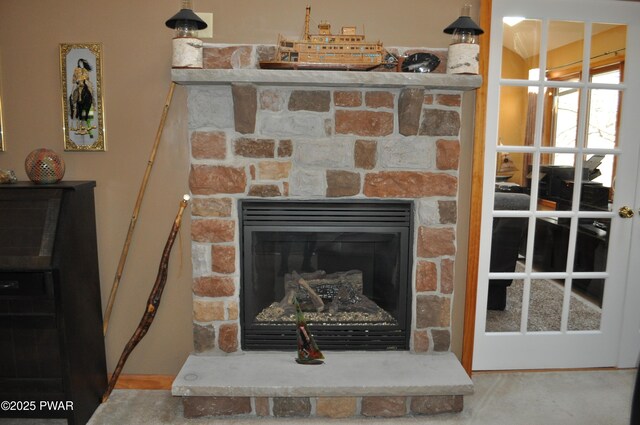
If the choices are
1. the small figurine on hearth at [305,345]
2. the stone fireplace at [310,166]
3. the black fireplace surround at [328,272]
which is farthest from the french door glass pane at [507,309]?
the small figurine on hearth at [305,345]

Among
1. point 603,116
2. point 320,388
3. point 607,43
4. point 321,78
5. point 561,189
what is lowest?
point 320,388

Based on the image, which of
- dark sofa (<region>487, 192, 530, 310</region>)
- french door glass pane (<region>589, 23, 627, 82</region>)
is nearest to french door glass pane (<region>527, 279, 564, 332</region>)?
dark sofa (<region>487, 192, 530, 310</region>)

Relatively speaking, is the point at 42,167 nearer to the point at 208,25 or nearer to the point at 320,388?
the point at 208,25

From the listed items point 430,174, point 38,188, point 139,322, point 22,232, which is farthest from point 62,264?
point 430,174

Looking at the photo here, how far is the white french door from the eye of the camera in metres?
2.51

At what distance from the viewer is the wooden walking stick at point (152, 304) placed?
238 centimetres

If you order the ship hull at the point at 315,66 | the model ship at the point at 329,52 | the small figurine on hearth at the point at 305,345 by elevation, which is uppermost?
the model ship at the point at 329,52

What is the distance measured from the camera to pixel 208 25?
2.33 meters

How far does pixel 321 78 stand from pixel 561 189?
1.55m

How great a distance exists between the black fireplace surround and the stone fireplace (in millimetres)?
51

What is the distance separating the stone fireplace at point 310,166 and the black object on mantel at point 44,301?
1.70 ft

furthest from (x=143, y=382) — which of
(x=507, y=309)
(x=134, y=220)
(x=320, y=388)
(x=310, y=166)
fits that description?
(x=507, y=309)

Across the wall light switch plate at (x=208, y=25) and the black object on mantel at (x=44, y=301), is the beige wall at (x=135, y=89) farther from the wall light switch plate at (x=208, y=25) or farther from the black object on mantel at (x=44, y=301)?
the black object on mantel at (x=44, y=301)

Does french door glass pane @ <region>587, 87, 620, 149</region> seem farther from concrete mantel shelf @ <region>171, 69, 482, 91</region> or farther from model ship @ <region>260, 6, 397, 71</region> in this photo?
model ship @ <region>260, 6, 397, 71</region>
